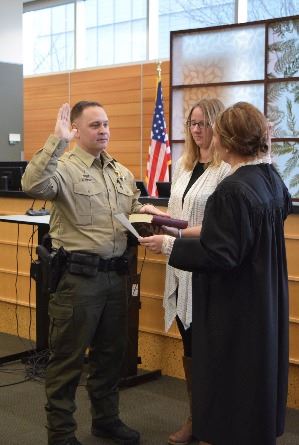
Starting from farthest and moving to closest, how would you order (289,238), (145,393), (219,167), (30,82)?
(30,82) → (145,393) → (289,238) → (219,167)

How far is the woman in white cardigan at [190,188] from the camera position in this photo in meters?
2.64

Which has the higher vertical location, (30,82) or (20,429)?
(30,82)

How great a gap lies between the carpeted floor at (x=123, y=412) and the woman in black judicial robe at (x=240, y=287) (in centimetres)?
101

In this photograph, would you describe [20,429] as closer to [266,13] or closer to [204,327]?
[204,327]

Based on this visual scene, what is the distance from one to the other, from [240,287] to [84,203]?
3.08 ft

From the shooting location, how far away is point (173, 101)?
6.27 metres

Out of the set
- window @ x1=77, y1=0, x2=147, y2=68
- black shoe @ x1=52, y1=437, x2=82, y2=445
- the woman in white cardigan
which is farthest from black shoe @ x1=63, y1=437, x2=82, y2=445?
window @ x1=77, y1=0, x2=147, y2=68

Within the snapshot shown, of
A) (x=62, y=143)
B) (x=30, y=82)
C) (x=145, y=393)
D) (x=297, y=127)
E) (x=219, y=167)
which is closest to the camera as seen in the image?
(x=62, y=143)

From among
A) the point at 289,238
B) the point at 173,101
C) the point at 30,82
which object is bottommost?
the point at 289,238

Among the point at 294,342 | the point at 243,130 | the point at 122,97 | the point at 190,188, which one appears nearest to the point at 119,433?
the point at 294,342

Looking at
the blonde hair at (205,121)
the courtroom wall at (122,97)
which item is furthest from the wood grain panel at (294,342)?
the courtroom wall at (122,97)

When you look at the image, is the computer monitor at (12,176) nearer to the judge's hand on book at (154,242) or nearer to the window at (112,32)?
the judge's hand on book at (154,242)

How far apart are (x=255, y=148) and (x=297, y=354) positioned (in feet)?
5.28

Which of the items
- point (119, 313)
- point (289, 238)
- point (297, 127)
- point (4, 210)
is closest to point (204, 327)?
point (119, 313)
